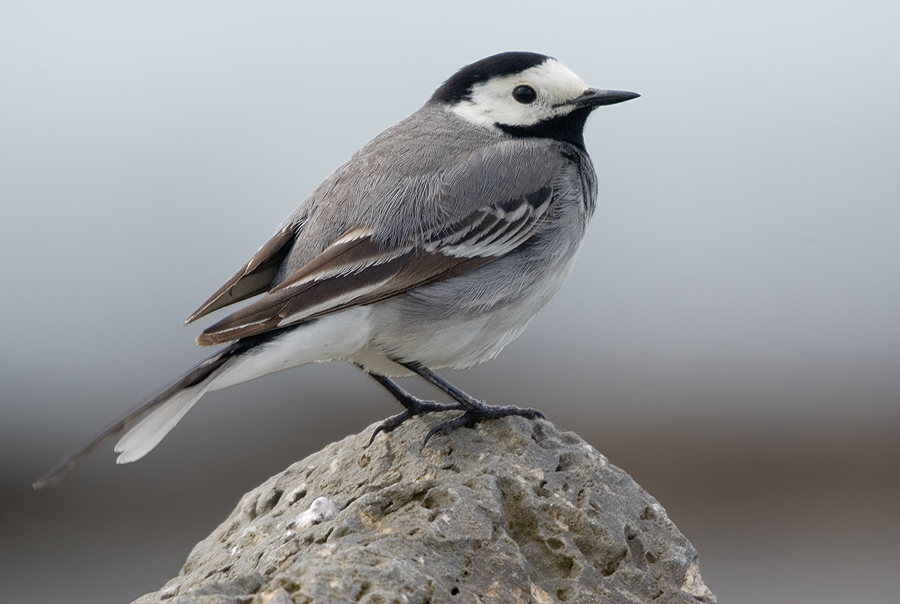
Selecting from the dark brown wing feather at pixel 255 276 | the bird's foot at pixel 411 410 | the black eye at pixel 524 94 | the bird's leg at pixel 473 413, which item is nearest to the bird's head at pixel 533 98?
the black eye at pixel 524 94

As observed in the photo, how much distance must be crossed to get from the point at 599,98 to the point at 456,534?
3.16m

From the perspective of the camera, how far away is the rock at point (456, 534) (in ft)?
10.2

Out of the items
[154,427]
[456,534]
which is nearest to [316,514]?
[456,534]

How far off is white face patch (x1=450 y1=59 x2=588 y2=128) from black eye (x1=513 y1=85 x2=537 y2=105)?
0.06 feet

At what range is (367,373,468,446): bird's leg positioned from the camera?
4.43 m

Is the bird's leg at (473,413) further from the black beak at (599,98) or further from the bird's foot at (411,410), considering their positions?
the black beak at (599,98)

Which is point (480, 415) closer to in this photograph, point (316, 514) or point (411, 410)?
point (411, 410)

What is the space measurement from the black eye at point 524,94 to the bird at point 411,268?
0.19 ft

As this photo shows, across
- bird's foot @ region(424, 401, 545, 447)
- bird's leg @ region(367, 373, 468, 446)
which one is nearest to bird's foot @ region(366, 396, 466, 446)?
bird's leg @ region(367, 373, 468, 446)

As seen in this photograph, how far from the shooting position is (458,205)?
485 cm

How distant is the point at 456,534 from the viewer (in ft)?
11.1

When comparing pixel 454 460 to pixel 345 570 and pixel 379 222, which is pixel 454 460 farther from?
pixel 379 222

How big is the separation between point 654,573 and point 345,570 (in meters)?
1.32

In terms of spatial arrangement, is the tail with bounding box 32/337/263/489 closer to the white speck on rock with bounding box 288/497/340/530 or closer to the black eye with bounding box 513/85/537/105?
the white speck on rock with bounding box 288/497/340/530
